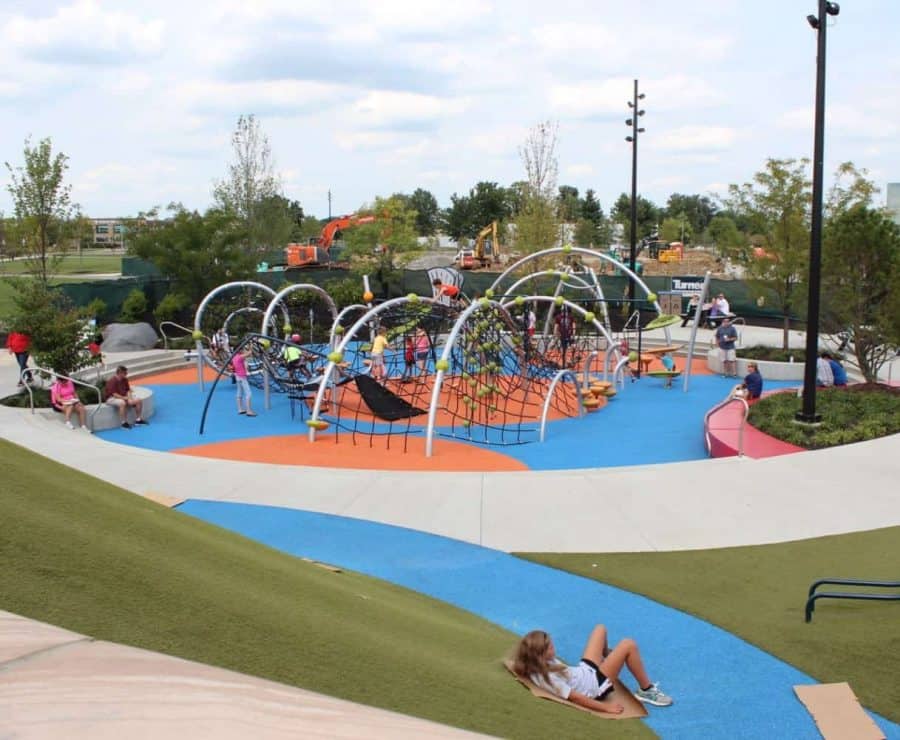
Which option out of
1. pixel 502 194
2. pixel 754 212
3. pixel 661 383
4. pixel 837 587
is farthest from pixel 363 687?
pixel 502 194

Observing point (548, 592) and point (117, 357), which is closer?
point (548, 592)

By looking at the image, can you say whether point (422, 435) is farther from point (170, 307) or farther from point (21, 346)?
point (170, 307)

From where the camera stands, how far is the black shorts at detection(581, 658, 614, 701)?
5246mm

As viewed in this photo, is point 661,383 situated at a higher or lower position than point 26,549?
lower

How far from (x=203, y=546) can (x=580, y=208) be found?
69596mm

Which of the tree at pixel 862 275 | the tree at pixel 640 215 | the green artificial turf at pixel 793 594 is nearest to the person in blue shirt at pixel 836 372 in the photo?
the tree at pixel 862 275

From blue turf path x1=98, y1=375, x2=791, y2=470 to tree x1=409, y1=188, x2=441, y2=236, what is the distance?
69669mm

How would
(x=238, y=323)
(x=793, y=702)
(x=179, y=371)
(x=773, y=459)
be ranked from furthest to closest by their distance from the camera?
1. (x=238, y=323)
2. (x=179, y=371)
3. (x=773, y=459)
4. (x=793, y=702)

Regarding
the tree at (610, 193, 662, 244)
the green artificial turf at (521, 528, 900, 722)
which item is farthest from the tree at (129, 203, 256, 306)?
the tree at (610, 193, 662, 244)

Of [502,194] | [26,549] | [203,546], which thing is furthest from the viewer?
[502,194]

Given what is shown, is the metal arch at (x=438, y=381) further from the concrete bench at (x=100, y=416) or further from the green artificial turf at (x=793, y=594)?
the concrete bench at (x=100, y=416)

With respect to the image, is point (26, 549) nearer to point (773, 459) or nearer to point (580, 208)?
point (773, 459)

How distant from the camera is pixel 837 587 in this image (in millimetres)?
7078

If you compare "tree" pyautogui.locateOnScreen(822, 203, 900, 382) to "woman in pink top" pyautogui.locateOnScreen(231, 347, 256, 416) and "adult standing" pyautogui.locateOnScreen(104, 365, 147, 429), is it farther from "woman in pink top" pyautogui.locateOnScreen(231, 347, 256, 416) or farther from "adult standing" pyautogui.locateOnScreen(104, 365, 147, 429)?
"adult standing" pyautogui.locateOnScreen(104, 365, 147, 429)
